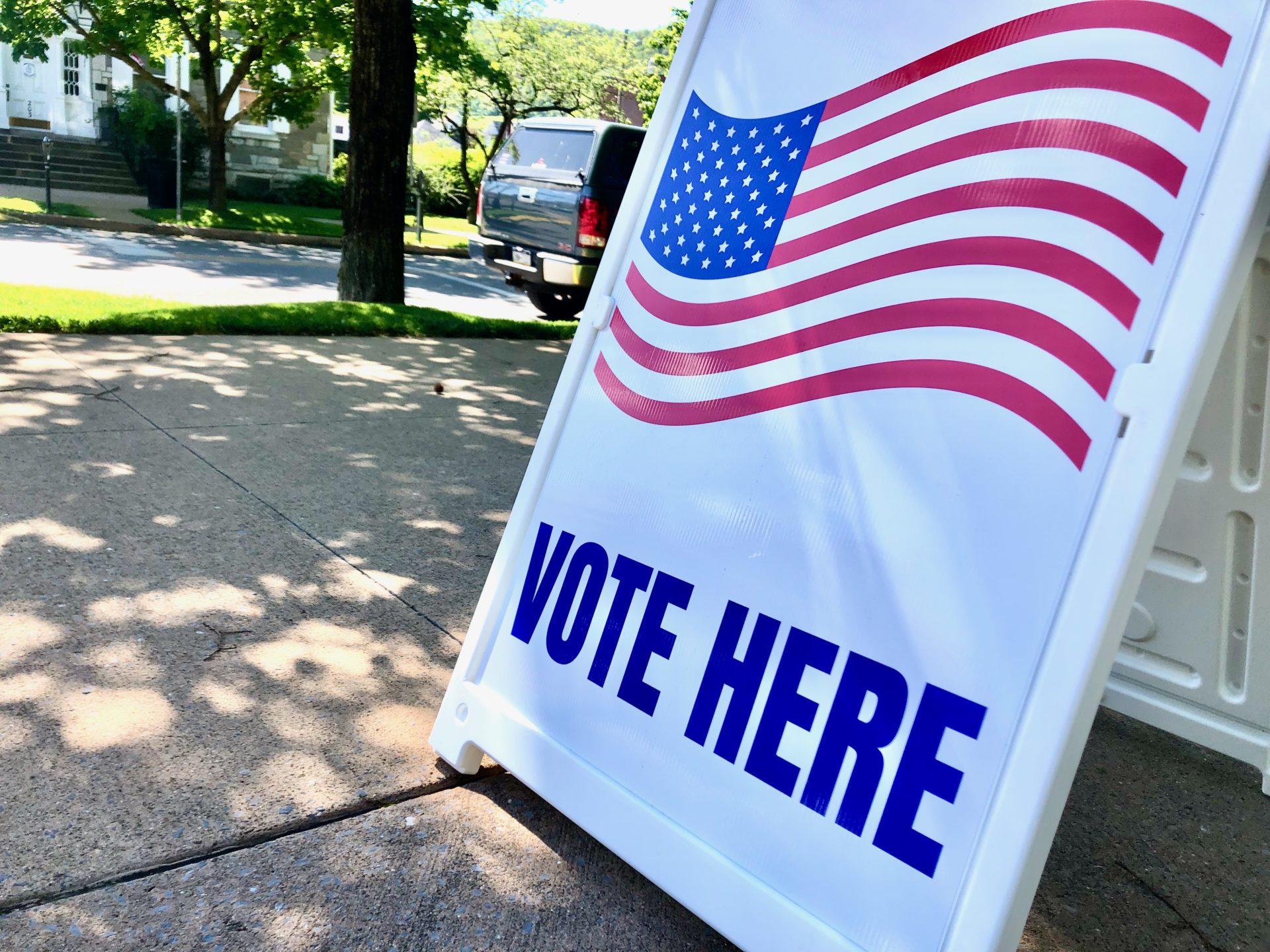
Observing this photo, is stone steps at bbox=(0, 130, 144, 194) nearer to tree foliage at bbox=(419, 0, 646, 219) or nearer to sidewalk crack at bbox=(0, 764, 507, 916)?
tree foliage at bbox=(419, 0, 646, 219)

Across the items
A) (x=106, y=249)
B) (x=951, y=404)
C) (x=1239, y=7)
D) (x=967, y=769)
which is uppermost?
(x=1239, y=7)

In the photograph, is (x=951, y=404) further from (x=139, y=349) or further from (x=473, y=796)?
(x=139, y=349)

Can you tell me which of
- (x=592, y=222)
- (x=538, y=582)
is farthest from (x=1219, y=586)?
(x=592, y=222)

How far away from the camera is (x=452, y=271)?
Answer: 58.7 ft

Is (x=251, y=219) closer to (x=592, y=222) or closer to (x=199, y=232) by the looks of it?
(x=199, y=232)

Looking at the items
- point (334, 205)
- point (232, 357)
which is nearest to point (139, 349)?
point (232, 357)

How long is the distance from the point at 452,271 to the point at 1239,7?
16714 mm

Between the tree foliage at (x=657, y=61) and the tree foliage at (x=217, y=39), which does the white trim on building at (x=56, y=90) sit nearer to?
the tree foliage at (x=217, y=39)

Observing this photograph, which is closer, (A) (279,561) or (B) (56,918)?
(B) (56,918)

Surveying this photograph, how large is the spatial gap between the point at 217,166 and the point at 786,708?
883 inches

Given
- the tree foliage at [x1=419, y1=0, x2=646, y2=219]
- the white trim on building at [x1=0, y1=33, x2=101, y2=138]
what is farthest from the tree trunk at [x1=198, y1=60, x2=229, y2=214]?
the white trim on building at [x1=0, y1=33, x2=101, y2=138]

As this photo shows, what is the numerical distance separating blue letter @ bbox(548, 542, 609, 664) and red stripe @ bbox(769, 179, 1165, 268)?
0.80m

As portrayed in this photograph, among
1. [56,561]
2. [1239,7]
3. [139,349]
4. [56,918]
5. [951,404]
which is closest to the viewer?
[1239,7]

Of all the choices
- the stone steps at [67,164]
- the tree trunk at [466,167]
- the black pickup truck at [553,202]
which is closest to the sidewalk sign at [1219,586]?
the black pickup truck at [553,202]
